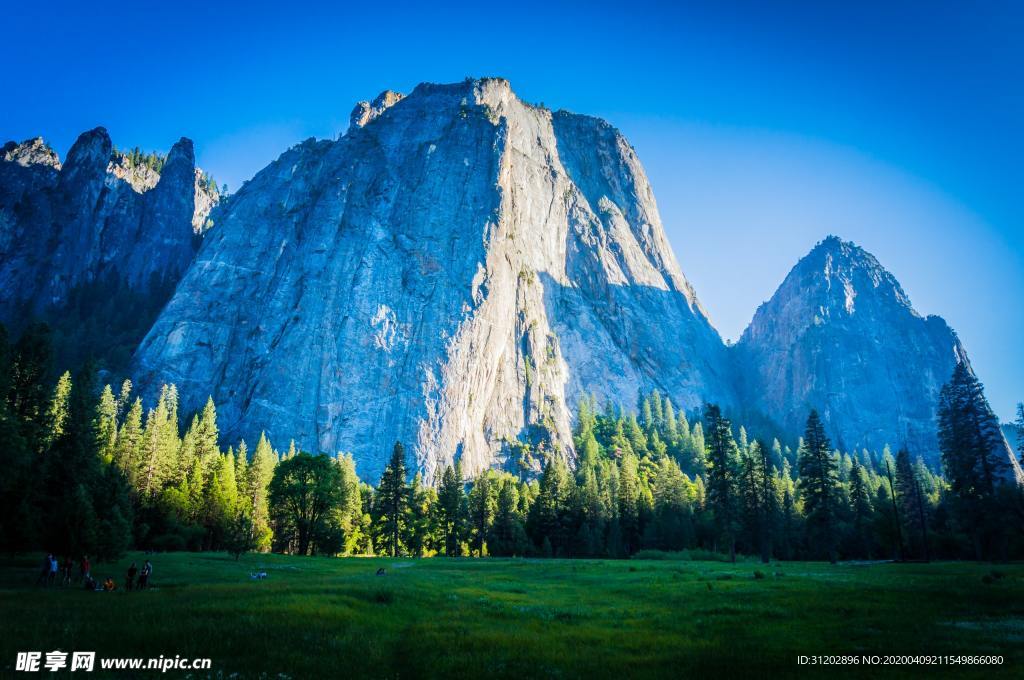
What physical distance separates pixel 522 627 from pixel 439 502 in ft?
246

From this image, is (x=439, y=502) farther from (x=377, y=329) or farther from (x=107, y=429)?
(x=377, y=329)

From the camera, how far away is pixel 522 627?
21.3m

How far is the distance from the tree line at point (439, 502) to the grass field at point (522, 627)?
10.8m

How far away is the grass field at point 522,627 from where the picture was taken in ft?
50.0

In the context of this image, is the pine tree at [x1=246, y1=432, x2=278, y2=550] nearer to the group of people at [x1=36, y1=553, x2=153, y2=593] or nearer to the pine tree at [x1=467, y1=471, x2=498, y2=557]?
the pine tree at [x1=467, y1=471, x2=498, y2=557]

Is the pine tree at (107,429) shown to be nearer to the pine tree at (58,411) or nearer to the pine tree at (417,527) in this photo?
the pine tree at (58,411)

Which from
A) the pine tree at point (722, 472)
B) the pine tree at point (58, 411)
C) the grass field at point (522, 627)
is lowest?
the grass field at point (522, 627)

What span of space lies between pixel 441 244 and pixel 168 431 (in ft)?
362

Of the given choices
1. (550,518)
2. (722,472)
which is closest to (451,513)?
(550,518)

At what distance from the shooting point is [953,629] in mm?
18766

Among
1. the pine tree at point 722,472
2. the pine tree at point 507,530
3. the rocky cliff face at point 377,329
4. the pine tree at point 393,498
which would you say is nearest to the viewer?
the pine tree at point 722,472

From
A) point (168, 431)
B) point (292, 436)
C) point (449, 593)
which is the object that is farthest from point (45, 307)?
point (449, 593)

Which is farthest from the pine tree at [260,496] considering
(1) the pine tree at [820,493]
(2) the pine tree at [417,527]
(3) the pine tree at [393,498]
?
(1) the pine tree at [820,493]

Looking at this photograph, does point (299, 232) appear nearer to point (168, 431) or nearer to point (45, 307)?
point (45, 307)
